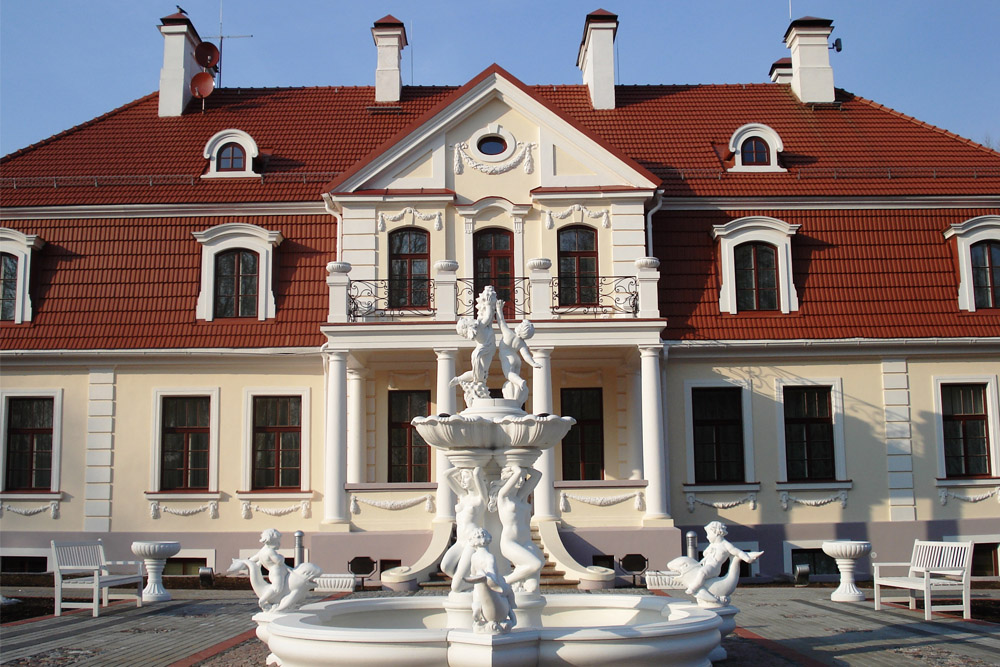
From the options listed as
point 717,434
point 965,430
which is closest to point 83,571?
point 717,434

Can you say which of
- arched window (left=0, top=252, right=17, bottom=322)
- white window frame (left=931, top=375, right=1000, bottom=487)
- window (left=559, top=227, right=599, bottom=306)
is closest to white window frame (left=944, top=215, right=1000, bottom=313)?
white window frame (left=931, top=375, right=1000, bottom=487)

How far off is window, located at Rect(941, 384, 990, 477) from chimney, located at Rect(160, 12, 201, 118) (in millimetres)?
18113

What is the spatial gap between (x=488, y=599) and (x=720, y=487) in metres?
11.8

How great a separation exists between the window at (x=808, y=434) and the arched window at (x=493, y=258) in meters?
5.94

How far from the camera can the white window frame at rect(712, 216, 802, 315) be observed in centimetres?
1955

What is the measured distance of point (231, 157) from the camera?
70.0 ft

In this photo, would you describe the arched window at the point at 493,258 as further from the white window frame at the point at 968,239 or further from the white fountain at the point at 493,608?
the white window frame at the point at 968,239

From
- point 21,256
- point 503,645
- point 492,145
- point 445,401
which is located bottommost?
point 503,645

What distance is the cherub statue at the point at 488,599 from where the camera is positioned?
25.6ft

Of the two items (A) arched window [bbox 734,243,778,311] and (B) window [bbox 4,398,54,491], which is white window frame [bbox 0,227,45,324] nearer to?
(B) window [bbox 4,398,54,491]

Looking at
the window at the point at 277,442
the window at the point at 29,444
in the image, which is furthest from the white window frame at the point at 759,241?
the window at the point at 29,444

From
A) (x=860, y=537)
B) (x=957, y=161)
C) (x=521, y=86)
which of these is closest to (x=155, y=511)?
(x=521, y=86)

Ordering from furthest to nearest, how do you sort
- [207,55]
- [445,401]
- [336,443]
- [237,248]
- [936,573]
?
[207,55] → [237,248] → [336,443] → [445,401] → [936,573]

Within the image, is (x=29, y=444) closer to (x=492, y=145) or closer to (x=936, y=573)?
(x=492, y=145)
